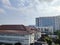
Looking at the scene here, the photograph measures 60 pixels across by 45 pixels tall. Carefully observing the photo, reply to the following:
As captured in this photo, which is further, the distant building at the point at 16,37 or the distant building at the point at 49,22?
the distant building at the point at 49,22

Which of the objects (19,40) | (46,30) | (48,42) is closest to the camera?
(19,40)

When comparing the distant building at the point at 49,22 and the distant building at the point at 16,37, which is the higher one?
the distant building at the point at 49,22

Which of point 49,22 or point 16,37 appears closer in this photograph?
point 16,37

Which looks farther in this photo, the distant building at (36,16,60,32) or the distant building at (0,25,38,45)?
the distant building at (36,16,60,32)

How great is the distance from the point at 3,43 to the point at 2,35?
0.88 meters

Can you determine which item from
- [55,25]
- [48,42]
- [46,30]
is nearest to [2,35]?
[48,42]

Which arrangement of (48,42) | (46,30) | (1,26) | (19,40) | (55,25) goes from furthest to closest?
(55,25) → (46,30) → (1,26) → (48,42) → (19,40)

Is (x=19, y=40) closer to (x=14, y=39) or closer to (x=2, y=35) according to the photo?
(x=14, y=39)

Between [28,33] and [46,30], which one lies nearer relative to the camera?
[28,33]

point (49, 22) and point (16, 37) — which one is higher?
point (49, 22)

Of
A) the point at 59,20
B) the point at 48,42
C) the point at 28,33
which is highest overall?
the point at 59,20

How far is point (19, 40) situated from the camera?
1570 centimetres

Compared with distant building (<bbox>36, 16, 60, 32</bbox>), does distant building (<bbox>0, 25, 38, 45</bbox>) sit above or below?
below

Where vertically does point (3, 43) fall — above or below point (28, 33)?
below
